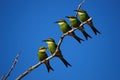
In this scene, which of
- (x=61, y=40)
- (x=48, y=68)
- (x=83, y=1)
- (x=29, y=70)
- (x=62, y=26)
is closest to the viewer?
(x=29, y=70)

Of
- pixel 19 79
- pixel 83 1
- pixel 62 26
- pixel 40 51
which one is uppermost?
pixel 62 26

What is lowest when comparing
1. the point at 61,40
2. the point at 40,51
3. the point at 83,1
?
the point at 61,40

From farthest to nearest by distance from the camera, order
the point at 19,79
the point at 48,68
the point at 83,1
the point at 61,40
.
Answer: the point at 48,68 → the point at 83,1 → the point at 61,40 → the point at 19,79

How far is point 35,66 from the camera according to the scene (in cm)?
225

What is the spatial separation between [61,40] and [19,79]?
934 millimetres

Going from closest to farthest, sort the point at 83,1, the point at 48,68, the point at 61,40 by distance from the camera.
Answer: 1. the point at 61,40
2. the point at 83,1
3. the point at 48,68

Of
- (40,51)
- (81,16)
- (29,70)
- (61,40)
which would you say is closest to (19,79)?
(29,70)

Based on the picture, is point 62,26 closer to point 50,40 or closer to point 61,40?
point 50,40

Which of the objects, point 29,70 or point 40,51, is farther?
point 40,51

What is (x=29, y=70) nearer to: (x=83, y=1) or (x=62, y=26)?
(x=83, y=1)

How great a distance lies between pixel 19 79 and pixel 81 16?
3.02m

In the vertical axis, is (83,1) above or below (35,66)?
above

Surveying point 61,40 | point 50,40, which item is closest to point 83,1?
point 61,40

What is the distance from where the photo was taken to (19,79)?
184 centimetres
